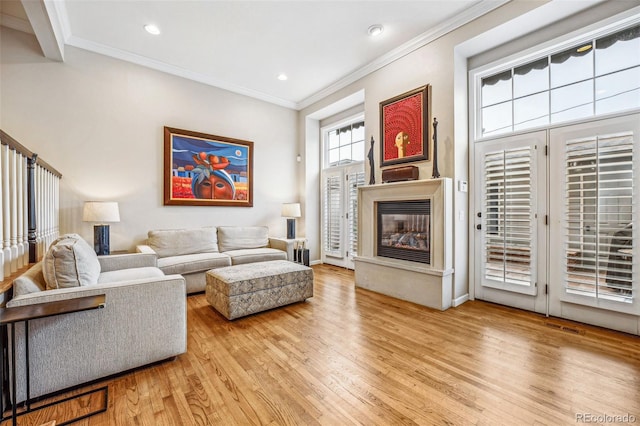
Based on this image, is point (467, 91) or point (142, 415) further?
point (467, 91)

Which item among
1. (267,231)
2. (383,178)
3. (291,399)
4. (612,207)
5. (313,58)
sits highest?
(313,58)

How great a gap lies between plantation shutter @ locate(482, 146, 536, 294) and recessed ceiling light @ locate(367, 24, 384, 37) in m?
1.96

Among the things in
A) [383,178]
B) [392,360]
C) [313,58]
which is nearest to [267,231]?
[383,178]

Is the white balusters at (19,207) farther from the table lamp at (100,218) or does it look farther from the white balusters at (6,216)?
the table lamp at (100,218)

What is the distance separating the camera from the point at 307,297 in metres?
3.30

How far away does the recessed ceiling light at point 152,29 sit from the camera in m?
3.29

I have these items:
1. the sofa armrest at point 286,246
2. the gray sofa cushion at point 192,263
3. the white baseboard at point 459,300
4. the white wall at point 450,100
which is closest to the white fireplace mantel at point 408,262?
the white baseboard at point 459,300

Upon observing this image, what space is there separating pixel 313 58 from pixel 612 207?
3.78 m

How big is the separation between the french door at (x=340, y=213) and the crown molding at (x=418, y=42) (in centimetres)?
139

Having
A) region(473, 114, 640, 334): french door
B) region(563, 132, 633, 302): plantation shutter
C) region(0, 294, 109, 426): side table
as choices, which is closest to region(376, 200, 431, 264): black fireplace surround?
region(473, 114, 640, 334): french door

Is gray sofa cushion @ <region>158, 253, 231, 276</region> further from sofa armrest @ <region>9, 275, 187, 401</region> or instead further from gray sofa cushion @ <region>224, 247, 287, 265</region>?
sofa armrest @ <region>9, 275, 187, 401</region>

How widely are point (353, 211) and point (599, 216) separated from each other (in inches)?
127

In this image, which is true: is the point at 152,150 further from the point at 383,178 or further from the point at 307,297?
the point at 383,178

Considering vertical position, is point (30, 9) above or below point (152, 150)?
above
